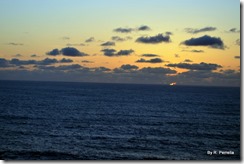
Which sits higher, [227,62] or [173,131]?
[227,62]

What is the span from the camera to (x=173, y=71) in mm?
23297

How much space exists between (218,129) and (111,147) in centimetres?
1137

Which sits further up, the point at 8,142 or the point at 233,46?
the point at 233,46

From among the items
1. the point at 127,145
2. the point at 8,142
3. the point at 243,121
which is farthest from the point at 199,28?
the point at 8,142

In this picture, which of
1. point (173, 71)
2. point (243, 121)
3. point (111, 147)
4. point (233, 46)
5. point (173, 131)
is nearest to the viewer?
point (243, 121)

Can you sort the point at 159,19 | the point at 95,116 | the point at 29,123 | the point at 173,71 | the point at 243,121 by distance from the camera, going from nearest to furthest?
1. the point at 243,121
2. the point at 159,19
3. the point at 173,71
4. the point at 29,123
5. the point at 95,116

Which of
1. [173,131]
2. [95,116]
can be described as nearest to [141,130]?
[173,131]

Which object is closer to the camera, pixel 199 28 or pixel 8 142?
pixel 199 28

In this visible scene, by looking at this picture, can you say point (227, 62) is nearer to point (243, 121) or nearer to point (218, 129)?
point (243, 121)

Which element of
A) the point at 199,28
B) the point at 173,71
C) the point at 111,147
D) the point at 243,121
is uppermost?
the point at 199,28

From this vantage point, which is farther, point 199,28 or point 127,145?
point 127,145

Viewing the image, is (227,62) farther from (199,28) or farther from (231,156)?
(231,156)

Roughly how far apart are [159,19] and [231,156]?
8.83 metres

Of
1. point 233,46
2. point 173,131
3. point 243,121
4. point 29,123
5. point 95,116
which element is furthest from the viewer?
point 95,116
